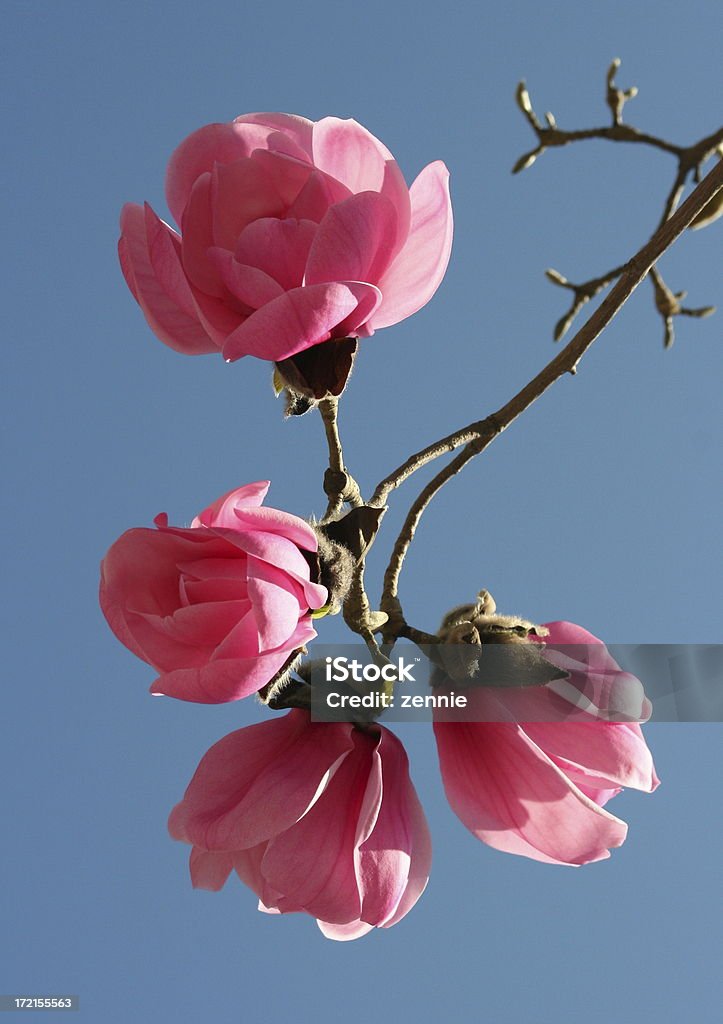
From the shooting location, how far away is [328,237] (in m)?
0.58

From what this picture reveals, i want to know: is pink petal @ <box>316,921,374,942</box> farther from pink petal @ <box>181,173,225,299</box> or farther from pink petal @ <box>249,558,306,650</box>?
pink petal @ <box>181,173,225,299</box>

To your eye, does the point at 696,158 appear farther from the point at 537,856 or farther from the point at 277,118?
the point at 537,856

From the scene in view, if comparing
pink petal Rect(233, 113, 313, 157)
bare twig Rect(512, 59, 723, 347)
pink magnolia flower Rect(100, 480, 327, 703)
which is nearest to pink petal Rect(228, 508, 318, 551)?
pink magnolia flower Rect(100, 480, 327, 703)

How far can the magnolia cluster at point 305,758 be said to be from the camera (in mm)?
533

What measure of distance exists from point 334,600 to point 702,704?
0.26 m

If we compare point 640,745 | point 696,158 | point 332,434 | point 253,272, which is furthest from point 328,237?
point 696,158

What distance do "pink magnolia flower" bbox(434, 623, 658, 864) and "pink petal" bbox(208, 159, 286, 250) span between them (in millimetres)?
312

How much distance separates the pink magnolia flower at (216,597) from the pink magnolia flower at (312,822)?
3.9 inches

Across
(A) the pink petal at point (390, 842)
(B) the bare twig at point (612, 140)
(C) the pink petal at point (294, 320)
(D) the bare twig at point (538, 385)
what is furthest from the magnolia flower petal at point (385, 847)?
(B) the bare twig at point (612, 140)

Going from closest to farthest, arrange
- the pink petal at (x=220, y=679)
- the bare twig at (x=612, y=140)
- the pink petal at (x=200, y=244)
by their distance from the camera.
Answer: the pink petal at (x=220, y=679)
the pink petal at (x=200, y=244)
the bare twig at (x=612, y=140)

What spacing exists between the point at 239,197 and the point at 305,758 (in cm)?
33

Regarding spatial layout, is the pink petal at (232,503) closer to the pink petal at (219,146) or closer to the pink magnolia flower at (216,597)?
the pink magnolia flower at (216,597)

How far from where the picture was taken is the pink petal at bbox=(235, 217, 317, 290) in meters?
0.59

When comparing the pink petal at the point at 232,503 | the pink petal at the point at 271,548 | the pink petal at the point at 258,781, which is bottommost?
the pink petal at the point at 258,781
